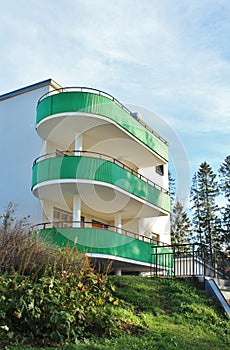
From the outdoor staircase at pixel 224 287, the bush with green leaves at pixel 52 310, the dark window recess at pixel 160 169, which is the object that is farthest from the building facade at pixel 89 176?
the bush with green leaves at pixel 52 310

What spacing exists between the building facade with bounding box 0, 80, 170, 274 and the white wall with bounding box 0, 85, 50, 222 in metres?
0.31

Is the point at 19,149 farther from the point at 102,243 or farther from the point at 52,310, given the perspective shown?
the point at 52,310

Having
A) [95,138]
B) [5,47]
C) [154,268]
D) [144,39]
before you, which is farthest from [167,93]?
[154,268]

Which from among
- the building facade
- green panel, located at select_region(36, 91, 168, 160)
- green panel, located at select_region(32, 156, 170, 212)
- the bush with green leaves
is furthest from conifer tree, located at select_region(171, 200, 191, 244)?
the bush with green leaves

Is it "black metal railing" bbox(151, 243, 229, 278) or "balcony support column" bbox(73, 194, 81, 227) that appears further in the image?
"balcony support column" bbox(73, 194, 81, 227)

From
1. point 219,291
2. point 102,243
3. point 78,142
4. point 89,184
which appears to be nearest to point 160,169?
point 78,142

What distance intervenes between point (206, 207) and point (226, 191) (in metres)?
2.63

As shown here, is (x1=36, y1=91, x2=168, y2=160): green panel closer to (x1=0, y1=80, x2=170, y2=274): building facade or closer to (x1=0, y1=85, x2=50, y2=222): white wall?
(x1=0, y1=80, x2=170, y2=274): building facade

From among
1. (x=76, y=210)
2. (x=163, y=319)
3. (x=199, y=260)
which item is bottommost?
(x=163, y=319)

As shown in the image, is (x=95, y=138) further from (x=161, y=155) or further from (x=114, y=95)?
(x=161, y=155)

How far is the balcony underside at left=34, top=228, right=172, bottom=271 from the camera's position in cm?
1748

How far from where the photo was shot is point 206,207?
43.8 meters

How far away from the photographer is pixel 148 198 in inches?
904

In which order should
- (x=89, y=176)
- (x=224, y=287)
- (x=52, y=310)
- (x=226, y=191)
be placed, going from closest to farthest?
1. (x=52, y=310)
2. (x=224, y=287)
3. (x=89, y=176)
4. (x=226, y=191)
